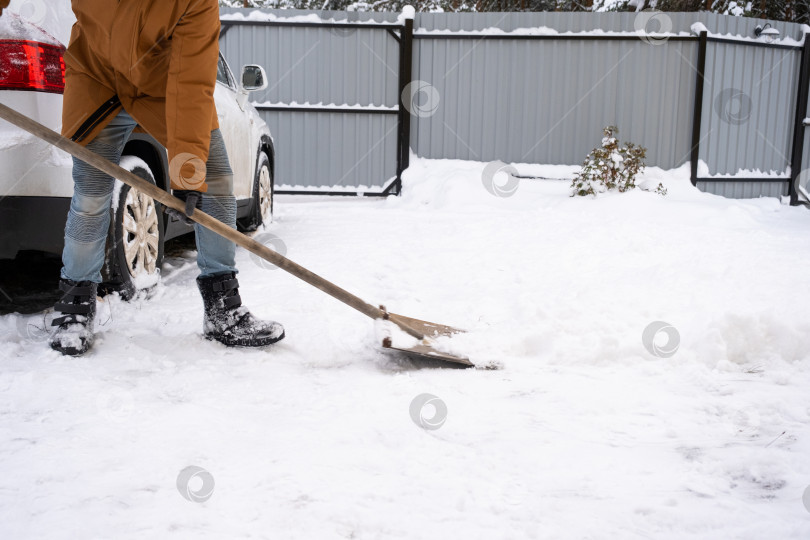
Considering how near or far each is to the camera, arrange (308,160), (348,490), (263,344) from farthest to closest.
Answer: (308,160) < (263,344) < (348,490)

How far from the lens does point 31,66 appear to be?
2.33m

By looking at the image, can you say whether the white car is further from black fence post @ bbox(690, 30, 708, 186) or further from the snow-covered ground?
black fence post @ bbox(690, 30, 708, 186)

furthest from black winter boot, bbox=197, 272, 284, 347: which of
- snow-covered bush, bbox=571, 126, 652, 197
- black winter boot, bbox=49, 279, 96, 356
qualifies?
snow-covered bush, bbox=571, 126, 652, 197

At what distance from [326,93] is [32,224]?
6.87 meters

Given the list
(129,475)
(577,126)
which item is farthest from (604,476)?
(577,126)

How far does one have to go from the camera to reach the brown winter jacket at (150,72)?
2.12 metres

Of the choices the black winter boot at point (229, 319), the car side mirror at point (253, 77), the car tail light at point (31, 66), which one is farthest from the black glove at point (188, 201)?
the car side mirror at point (253, 77)

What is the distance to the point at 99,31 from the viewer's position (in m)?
2.14

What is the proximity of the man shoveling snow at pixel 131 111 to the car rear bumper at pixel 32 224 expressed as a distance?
0.15m

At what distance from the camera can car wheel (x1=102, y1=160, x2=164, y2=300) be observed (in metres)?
2.69

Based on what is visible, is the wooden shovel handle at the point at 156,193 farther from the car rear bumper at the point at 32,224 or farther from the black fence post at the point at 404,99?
the black fence post at the point at 404,99

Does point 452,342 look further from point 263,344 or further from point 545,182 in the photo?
point 545,182

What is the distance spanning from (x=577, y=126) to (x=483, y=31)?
185cm

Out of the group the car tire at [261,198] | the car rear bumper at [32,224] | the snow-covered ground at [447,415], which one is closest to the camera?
the snow-covered ground at [447,415]
